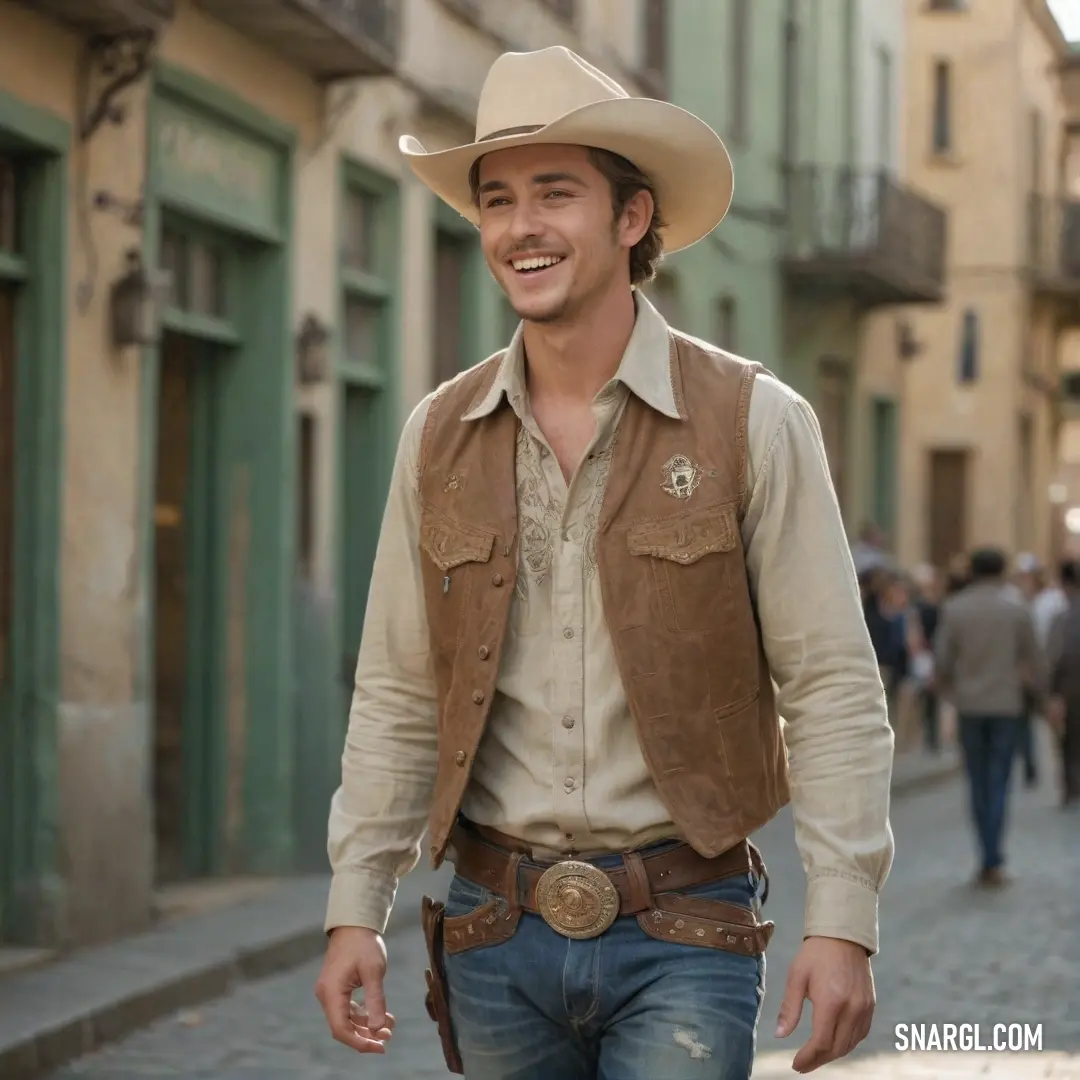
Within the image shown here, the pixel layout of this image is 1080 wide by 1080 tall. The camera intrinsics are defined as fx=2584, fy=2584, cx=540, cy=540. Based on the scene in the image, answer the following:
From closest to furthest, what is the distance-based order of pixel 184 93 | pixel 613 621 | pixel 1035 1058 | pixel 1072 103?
1. pixel 613 621
2. pixel 1035 1058
3. pixel 184 93
4. pixel 1072 103

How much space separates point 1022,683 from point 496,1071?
37.4ft

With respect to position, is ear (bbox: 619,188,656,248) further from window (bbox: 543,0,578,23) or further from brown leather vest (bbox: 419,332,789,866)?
window (bbox: 543,0,578,23)

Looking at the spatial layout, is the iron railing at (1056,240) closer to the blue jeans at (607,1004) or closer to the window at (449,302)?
the window at (449,302)

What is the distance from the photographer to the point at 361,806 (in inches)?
156

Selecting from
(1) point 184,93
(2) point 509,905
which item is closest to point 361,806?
(2) point 509,905

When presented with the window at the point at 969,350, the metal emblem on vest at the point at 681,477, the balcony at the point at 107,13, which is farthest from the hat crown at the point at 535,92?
the window at the point at 969,350

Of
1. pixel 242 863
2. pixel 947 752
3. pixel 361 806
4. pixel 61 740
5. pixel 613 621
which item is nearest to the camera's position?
pixel 613 621

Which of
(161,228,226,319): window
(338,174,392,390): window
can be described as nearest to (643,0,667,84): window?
(338,174,392,390): window

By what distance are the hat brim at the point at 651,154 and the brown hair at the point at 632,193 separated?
14mm

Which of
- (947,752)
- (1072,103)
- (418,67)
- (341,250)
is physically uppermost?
(1072,103)

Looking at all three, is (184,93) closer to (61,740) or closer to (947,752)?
(61,740)

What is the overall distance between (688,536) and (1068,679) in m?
16.3

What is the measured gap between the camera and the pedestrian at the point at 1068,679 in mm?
19516

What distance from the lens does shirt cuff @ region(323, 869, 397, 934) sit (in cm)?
389
